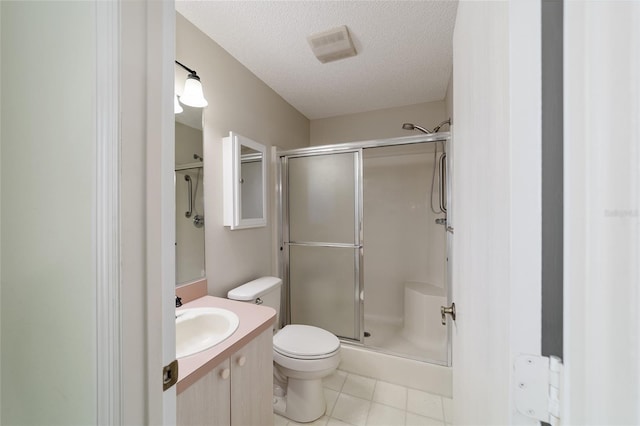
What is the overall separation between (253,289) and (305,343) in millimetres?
485

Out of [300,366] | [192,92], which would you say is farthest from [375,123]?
[300,366]

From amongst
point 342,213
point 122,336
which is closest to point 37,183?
point 122,336

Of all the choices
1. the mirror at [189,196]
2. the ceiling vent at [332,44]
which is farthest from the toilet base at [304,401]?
the ceiling vent at [332,44]

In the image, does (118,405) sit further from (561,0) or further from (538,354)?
(561,0)

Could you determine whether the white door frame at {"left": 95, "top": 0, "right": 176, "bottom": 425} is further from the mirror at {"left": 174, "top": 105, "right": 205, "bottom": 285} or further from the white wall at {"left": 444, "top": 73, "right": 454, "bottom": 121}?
the white wall at {"left": 444, "top": 73, "right": 454, "bottom": 121}

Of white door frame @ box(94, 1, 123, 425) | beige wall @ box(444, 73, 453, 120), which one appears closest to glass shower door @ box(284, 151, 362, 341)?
beige wall @ box(444, 73, 453, 120)

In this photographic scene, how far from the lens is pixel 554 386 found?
1.11ft

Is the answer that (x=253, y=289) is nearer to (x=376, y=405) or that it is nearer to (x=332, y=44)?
(x=376, y=405)

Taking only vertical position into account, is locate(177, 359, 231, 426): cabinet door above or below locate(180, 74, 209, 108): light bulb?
below

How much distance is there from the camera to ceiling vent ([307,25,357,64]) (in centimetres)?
150

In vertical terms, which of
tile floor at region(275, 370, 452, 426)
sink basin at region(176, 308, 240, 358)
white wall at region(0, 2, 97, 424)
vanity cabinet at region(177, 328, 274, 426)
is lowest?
tile floor at region(275, 370, 452, 426)

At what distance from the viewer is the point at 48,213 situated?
54cm

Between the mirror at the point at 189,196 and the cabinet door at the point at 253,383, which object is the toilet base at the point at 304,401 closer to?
the cabinet door at the point at 253,383

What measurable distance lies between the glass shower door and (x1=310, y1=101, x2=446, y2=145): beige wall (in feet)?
2.39
